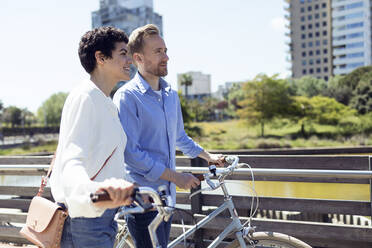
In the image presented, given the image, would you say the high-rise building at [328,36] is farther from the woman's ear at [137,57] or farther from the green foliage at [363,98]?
the woman's ear at [137,57]

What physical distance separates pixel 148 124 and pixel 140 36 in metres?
0.50

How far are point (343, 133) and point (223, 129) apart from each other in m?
15.0

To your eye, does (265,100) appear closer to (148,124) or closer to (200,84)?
(148,124)

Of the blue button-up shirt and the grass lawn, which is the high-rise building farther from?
the blue button-up shirt

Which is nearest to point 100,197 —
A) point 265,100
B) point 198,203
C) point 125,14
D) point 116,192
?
point 116,192

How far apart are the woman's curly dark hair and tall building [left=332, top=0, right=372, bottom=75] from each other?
103 m

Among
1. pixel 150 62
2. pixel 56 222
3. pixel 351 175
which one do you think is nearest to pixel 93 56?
pixel 150 62

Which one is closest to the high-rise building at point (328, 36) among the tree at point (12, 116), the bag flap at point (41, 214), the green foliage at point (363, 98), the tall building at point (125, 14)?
the tall building at point (125, 14)

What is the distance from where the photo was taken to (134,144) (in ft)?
7.58

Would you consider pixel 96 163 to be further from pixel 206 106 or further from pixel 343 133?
pixel 206 106

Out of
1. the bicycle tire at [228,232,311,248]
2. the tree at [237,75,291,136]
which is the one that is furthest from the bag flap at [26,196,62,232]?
the tree at [237,75,291,136]

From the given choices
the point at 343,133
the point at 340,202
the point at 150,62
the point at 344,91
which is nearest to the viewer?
the point at 150,62

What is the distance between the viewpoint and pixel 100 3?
14075 cm

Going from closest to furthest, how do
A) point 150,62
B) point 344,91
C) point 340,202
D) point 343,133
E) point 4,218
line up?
point 150,62, point 340,202, point 4,218, point 343,133, point 344,91
